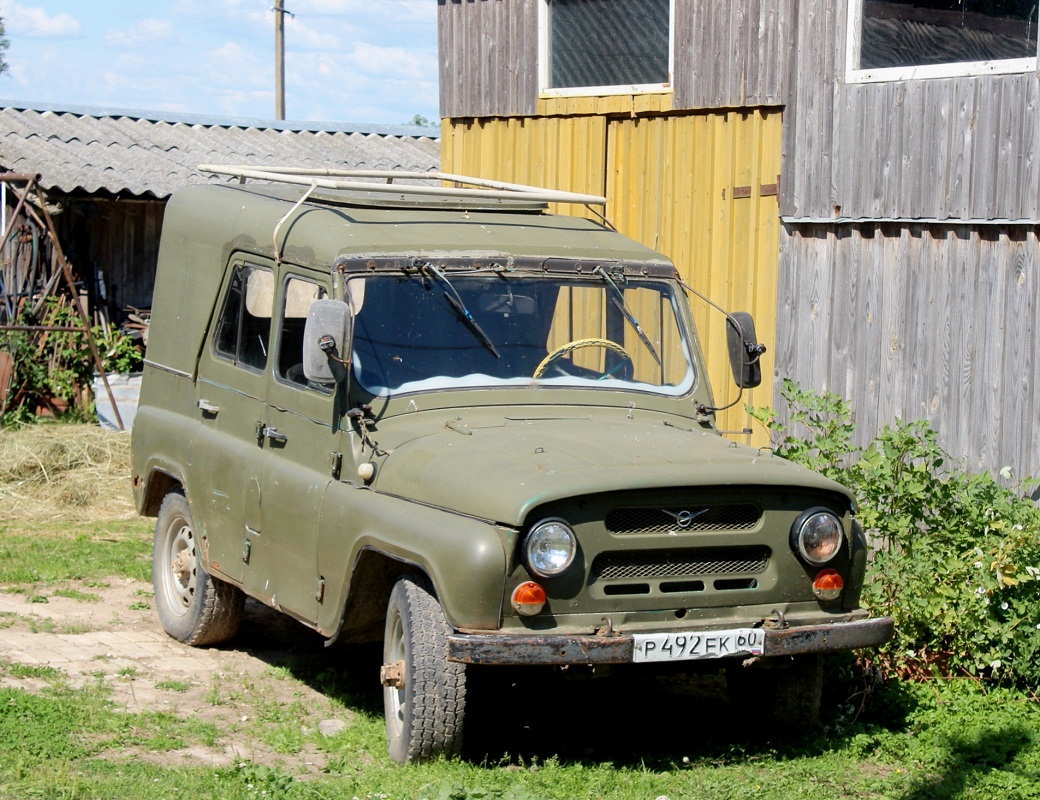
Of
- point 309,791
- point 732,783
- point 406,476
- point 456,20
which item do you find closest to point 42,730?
point 309,791

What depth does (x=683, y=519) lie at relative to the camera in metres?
5.60

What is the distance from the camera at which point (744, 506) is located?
18.7 feet

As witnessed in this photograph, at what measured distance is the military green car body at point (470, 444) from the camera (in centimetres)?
543

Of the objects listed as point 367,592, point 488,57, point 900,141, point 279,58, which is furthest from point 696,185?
point 279,58

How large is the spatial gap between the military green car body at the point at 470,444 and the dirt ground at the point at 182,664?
51 cm

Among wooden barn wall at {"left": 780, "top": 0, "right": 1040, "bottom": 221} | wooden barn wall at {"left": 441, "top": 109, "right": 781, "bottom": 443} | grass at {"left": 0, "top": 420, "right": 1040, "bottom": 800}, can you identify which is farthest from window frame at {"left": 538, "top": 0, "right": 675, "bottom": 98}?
grass at {"left": 0, "top": 420, "right": 1040, "bottom": 800}

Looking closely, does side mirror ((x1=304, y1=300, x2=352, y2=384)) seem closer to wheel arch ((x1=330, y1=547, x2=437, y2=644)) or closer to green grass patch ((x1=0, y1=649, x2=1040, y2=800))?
wheel arch ((x1=330, y1=547, x2=437, y2=644))

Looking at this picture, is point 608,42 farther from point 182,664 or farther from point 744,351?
point 182,664

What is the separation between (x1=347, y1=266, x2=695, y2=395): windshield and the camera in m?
6.41

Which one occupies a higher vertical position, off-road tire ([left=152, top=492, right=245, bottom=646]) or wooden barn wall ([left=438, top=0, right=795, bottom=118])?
wooden barn wall ([left=438, top=0, right=795, bottom=118])

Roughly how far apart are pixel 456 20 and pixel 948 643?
7127 mm

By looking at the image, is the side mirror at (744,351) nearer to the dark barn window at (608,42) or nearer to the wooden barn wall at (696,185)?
the wooden barn wall at (696,185)

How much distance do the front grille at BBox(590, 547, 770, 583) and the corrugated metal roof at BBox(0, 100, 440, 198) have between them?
10742mm

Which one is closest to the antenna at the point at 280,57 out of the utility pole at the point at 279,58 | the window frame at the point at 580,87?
the utility pole at the point at 279,58
